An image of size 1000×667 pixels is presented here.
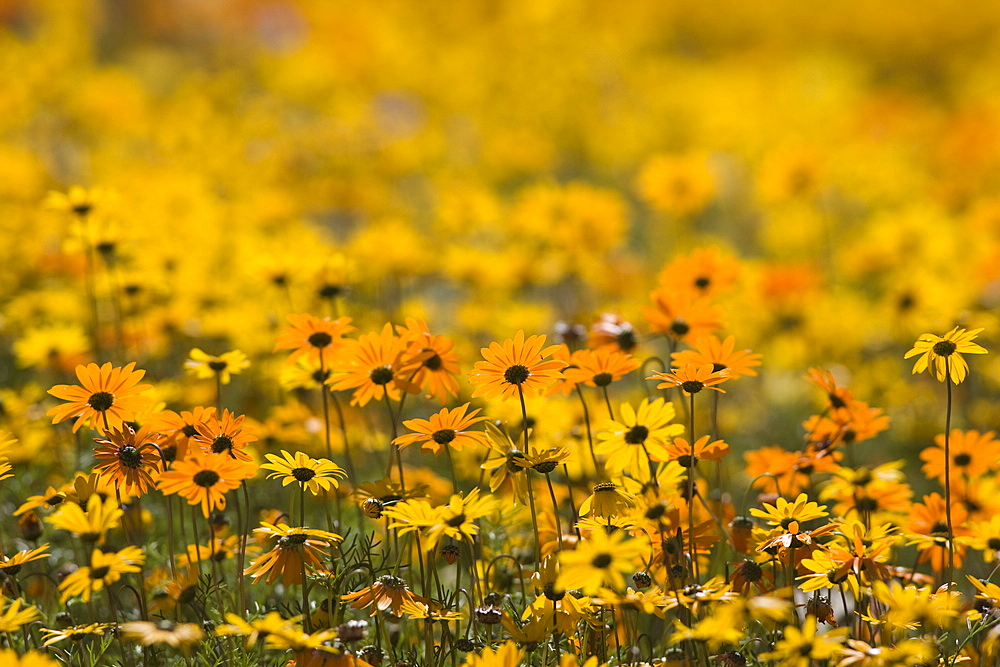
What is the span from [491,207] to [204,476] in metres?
3.01

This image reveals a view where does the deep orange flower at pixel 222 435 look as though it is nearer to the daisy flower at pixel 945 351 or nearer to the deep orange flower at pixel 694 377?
the deep orange flower at pixel 694 377

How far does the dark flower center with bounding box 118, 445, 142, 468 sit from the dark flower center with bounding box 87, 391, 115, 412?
0.44 feet

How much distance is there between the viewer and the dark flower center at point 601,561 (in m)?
1.39

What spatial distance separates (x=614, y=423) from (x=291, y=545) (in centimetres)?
64

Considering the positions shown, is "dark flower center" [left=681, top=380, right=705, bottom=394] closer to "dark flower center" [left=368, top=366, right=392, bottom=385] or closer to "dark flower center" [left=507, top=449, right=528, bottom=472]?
"dark flower center" [left=507, top=449, right=528, bottom=472]

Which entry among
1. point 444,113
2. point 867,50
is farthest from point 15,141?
point 867,50

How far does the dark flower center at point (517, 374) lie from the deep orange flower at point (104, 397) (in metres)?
0.67

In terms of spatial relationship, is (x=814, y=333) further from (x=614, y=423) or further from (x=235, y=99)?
(x=235, y=99)

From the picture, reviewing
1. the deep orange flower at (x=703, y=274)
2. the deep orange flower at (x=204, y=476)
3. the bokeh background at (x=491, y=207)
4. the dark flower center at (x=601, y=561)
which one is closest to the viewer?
the dark flower center at (x=601, y=561)

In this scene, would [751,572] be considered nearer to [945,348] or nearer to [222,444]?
[945,348]

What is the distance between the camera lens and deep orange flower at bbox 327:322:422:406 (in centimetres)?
193

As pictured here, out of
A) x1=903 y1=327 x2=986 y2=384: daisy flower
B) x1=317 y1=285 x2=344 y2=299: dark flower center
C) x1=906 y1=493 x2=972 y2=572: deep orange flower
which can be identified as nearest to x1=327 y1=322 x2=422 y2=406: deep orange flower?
x1=317 y1=285 x2=344 y2=299: dark flower center

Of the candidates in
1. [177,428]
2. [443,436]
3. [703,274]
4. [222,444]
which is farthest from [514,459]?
[703,274]

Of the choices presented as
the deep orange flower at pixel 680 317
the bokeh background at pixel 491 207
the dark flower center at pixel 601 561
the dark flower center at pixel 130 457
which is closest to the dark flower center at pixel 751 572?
the dark flower center at pixel 601 561
